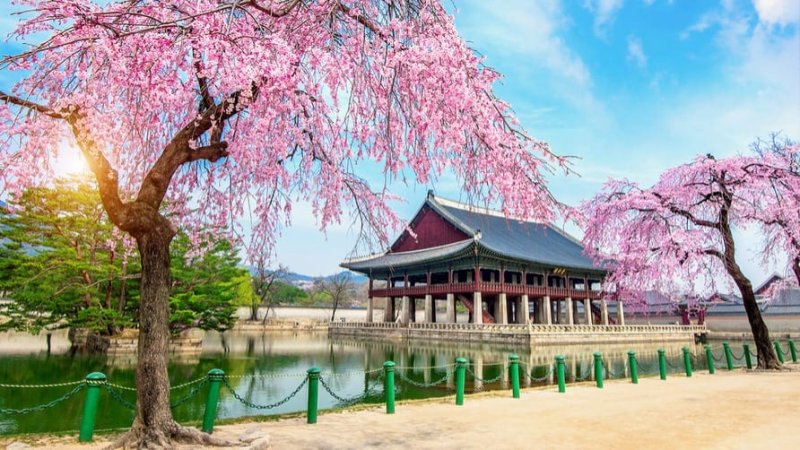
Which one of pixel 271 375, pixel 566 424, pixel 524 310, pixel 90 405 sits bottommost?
pixel 566 424

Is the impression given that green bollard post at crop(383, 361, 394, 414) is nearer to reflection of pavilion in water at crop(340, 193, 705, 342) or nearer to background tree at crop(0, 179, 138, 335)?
background tree at crop(0, 179, 138, 335)

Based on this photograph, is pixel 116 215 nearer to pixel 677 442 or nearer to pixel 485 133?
pixel 485 133

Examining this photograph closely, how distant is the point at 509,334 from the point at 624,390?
20.7 meters

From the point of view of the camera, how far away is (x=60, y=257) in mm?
22938

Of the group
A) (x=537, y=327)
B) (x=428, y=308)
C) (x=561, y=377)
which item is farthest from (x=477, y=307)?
(x=561, y=377)

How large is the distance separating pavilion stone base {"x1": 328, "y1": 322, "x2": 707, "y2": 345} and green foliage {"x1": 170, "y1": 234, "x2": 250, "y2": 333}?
14.8m

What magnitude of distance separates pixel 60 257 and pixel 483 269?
30.1 meters

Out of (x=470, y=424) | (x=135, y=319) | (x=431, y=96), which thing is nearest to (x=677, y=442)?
(x=470, y=424)

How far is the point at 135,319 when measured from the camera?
83.4 ft

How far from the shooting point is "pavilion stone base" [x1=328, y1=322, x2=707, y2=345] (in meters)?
32.0

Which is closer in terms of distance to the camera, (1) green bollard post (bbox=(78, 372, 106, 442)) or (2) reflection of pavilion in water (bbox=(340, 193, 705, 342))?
(1) green bollard post (bbox=(78, 372, 106, 442))

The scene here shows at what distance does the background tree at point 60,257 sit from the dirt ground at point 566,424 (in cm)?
1860

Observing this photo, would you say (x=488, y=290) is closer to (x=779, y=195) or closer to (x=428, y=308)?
(x=428, y=308)

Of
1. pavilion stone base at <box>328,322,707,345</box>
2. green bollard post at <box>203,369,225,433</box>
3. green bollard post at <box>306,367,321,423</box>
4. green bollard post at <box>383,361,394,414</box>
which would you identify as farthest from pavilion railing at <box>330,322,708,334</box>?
green bollard post at <box>203,369,225,433</box>
